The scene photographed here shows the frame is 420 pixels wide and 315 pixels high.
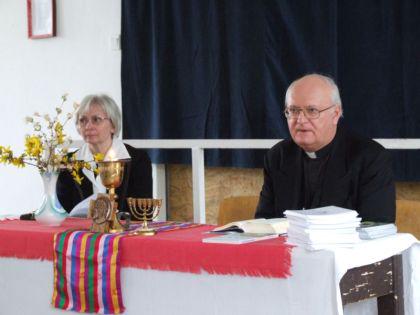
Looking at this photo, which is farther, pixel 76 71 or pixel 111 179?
pixel 76 71

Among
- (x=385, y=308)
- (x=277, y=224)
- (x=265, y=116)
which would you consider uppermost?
(x=265, y=116)

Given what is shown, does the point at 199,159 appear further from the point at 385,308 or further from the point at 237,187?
the point at 385,308

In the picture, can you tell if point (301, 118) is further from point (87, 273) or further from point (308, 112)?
point (87, 273)

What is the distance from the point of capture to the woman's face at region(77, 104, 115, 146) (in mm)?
3707

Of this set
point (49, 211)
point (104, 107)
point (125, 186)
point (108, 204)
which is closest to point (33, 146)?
point (49, 211)

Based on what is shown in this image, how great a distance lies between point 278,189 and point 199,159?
115 centimetres

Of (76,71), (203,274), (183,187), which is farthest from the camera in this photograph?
(76,71)

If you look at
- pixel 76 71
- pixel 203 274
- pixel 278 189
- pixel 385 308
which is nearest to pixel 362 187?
pixel 278 189

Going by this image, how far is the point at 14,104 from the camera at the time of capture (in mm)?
6367

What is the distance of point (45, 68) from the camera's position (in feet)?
20.2

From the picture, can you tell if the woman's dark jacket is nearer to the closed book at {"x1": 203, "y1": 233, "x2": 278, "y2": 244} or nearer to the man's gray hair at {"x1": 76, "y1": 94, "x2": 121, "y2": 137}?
the man's gray hair at {"x1": 76, "y1": 94, "x2": 121, "y2": 137}

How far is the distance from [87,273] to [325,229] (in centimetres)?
78

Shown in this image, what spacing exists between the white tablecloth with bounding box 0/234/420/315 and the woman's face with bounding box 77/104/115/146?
96cm

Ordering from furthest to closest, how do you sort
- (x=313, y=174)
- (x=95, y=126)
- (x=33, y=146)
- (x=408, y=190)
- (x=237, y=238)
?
(x=408, y=190) < (x=95, y=126) < (x=313, y=174) < (x=33, y=146) < (x=237, y=238)
